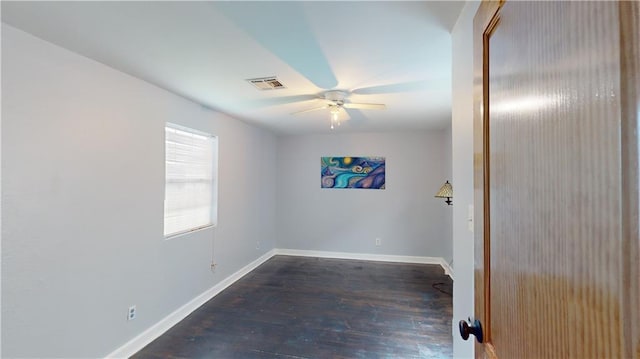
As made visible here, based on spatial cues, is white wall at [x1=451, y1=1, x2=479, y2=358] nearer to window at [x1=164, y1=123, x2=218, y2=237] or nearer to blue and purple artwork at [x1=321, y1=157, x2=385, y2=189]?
window at [x1=164, y1=123, x2=218, y2=237]

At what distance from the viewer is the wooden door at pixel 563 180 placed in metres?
0.33

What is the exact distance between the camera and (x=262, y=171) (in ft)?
15.8

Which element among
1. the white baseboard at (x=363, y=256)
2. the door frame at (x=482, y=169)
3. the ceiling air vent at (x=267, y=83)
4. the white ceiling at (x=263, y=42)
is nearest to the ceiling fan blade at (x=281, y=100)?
the white ceiling at (x=263, y=42)

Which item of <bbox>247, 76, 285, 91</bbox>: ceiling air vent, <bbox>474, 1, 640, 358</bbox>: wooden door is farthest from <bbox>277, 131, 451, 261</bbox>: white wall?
<bbox>474, 1, 640, 358</bbox>: wooden door

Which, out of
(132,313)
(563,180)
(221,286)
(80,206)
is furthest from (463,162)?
(221,286)

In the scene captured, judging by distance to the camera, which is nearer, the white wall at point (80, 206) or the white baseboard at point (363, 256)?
the white wall at point (80, 206)

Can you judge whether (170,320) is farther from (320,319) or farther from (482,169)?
(482,169)

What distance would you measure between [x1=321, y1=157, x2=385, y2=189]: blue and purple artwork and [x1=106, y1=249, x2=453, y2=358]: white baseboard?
1302 mm

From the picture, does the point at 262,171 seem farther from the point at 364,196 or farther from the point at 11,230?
the point at 11,230

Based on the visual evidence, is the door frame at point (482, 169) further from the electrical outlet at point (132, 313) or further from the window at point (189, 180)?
the window at point (189, 180)

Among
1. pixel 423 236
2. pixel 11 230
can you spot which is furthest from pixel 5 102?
pixel 423 236

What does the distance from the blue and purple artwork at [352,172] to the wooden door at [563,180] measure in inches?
168

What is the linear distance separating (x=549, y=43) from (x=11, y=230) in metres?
2.51

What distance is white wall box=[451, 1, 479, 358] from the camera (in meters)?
1.37
